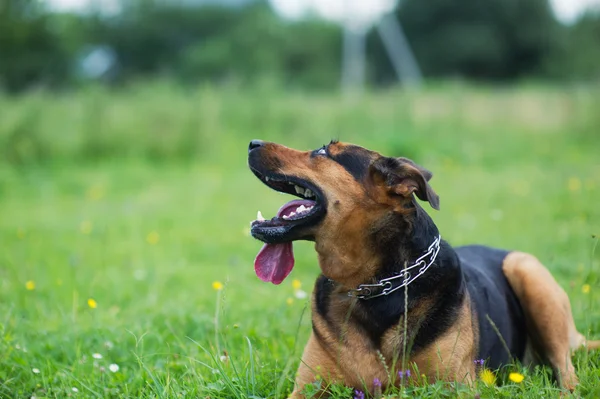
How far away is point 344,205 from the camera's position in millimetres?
3752

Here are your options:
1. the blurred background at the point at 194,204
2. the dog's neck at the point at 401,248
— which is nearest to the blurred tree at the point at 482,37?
the blurred background at the point at 194,204

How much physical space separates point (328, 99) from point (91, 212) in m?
10.8

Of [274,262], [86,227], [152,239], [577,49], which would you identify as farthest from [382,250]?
[577,49]

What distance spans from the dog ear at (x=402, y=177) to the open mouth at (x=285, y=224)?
1.16ft

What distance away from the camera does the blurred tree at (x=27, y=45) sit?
88.0 ft

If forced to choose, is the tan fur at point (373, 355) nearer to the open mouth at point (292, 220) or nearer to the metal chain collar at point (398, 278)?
the metal chain collar at point (398, 278)

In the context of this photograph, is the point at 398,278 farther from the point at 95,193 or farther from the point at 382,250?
the point at 95,193

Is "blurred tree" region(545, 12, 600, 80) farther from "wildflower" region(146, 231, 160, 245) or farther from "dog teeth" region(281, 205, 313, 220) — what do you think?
"dog teeth" region(281, 205, 313, 220)

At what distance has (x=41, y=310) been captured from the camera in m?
5.52

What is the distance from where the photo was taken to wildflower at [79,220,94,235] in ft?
27.9

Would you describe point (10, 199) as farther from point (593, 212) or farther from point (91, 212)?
point (593, 212)

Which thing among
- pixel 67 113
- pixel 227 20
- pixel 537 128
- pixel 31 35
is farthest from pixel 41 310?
pixel 227 20

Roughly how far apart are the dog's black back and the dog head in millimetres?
709

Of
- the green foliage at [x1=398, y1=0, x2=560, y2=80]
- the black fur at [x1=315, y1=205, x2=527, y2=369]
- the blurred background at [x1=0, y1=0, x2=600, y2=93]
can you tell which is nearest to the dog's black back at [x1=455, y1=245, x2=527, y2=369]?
the black fur at [x1=315, y1=205, x2=527, y2=369]
